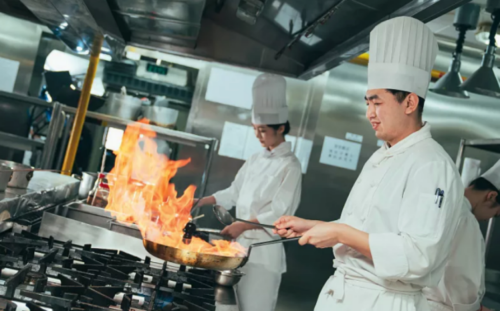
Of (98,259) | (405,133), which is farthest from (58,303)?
(405,133)

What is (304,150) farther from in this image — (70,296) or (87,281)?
(70,296)

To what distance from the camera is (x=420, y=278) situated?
1.54 meters

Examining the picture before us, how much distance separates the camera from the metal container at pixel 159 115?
3.72 metres

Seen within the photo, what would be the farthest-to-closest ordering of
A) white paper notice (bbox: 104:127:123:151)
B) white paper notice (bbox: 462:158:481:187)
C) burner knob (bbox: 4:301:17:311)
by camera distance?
white paper notice (bbox: 104:127:123:151) < white paper notice (bbox: 462:158:481:187) < burner knob (bbox: 4:301:17:311)

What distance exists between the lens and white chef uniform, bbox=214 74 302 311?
2861mm

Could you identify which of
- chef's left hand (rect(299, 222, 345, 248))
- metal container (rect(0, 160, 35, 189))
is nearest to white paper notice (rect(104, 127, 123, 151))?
metal container (rect(0, 160, 35, 189))

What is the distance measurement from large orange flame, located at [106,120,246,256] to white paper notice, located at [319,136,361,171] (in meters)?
1.38

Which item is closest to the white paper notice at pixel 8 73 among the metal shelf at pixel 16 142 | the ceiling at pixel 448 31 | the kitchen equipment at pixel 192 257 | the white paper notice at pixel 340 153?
the metal shelf at pixel 16 142

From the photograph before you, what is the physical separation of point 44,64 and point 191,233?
3.75m

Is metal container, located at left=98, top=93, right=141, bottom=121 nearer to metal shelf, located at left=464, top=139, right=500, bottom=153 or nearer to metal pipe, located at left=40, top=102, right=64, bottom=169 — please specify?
metal pipe, located at left=40, top=102, right=64, bottom=169

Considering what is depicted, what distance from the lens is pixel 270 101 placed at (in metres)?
3.14

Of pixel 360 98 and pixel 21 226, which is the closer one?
pixel 21 226

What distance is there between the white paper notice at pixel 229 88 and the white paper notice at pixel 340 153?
0.77 meters

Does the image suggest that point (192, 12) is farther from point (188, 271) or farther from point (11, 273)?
point (11, 273)
